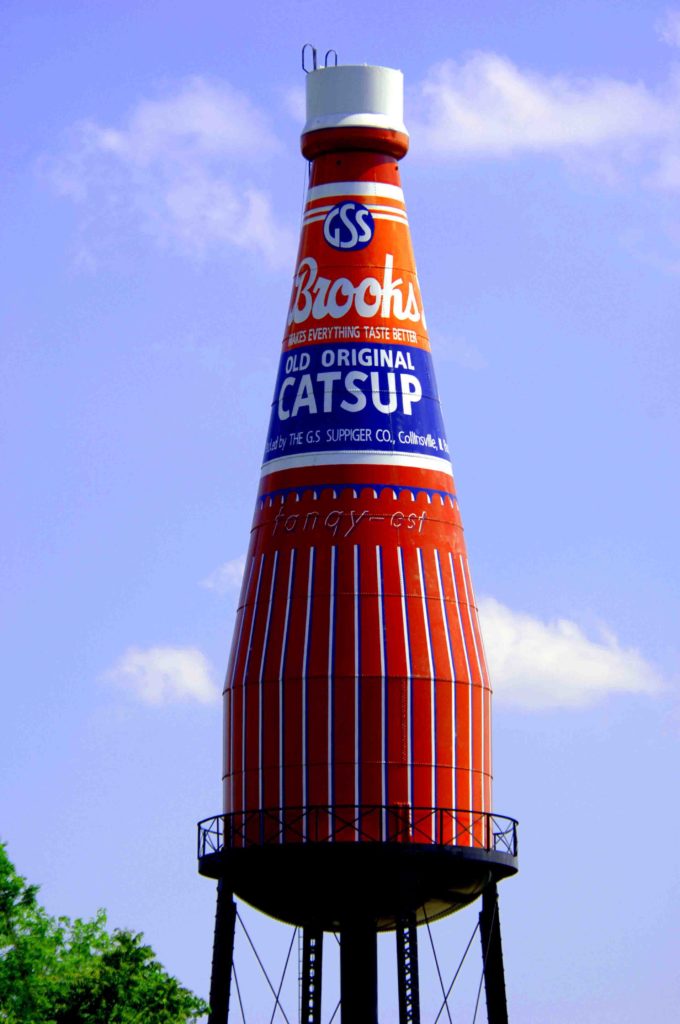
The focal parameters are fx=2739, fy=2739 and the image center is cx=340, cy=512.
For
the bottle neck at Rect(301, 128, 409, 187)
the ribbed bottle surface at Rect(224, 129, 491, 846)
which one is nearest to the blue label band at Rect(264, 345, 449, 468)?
the ribbed bottle surface at Rect(224, 129, 491, 846)

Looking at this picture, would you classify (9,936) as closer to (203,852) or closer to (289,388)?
(203,852)

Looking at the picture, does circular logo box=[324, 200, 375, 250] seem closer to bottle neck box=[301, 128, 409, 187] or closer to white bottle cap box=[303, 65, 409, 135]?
bottle neck box=[301, 128, 409, 187]

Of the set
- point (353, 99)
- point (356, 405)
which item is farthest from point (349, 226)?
point (356, 405)

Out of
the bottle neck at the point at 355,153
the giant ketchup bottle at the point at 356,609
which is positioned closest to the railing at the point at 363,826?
the giant ketchup bottle at the point at 356,609

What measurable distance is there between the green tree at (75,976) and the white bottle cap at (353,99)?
64.1 ft

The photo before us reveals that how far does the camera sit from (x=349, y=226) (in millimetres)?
67188

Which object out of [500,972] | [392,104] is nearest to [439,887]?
[500,972]

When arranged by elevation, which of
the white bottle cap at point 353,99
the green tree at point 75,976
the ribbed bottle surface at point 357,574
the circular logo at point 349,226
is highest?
the white bottle cap at point 353,99

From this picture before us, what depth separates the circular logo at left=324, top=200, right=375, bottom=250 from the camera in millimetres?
67125

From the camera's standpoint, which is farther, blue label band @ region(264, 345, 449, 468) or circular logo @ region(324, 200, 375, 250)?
circular logo @ region(324, 200, 375, 250)

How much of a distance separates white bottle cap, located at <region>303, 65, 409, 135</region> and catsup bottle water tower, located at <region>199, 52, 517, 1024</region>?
0.05 metres

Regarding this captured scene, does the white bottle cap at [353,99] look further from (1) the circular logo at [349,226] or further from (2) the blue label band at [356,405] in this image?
(2) the blue label band at [356,405]

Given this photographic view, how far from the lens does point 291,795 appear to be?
63.6 metres

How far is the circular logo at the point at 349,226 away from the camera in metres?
67.1
